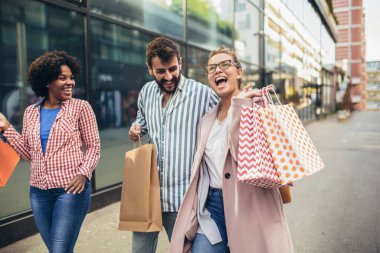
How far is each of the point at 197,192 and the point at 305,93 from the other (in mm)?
22386

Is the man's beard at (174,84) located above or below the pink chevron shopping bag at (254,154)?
above

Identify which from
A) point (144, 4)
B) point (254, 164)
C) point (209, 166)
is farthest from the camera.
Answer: point (144, 4)

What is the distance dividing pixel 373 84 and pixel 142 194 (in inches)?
5744

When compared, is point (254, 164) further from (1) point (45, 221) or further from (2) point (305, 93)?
(2) point (305, 93)

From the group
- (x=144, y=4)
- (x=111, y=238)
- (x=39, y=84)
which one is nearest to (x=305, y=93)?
(x=144, y=4)

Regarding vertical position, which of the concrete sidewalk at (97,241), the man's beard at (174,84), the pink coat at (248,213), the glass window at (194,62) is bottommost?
the concrete sidewalk at (97,241)

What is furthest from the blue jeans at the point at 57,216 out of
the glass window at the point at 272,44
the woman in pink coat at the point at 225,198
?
the glass window at the point at 272,44

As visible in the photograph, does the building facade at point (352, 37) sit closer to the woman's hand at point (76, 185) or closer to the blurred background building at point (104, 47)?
the blurred background building at point (104, 47)

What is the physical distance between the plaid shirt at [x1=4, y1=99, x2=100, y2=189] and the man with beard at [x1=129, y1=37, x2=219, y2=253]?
0.46 m

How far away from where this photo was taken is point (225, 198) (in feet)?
6.38

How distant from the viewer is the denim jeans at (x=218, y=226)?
1998mm

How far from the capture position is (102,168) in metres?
Result: 6.39

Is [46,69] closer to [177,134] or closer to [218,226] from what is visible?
[177,134]

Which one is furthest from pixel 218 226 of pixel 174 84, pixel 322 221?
pixel 322 221
